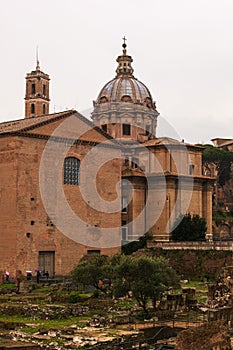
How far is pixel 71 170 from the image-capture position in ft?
135

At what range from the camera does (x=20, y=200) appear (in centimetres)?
3809

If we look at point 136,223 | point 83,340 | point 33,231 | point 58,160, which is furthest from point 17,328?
point 136,223

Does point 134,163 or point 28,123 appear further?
point 134,163

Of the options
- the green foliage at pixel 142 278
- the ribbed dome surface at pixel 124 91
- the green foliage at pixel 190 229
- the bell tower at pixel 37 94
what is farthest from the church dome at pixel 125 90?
the green foliage at pixel 142 278

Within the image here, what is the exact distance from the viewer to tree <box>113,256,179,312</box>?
23312 mm

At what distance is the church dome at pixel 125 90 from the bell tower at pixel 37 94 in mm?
5565

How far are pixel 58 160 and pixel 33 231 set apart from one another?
16.5ft

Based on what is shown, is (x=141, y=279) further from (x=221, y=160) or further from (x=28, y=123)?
(x=221, y=160)

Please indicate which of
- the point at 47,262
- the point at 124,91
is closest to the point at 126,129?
the point at 124,91

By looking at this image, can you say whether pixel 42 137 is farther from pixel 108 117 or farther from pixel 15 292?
pixel 108 117

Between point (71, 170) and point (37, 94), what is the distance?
57.6 ft

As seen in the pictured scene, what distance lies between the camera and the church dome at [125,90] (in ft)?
190

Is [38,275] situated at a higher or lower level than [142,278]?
lower

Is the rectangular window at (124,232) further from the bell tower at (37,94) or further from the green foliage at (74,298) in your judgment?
the green foliage at (74,298)
